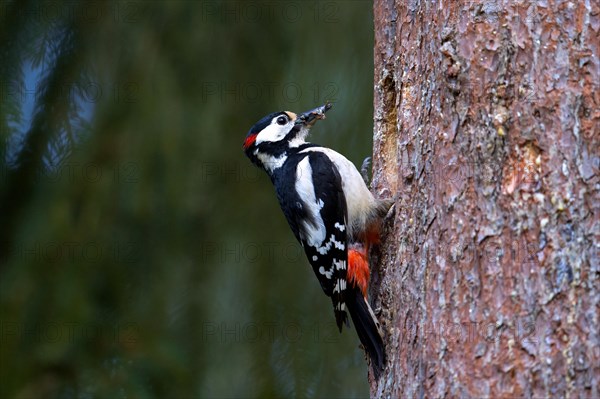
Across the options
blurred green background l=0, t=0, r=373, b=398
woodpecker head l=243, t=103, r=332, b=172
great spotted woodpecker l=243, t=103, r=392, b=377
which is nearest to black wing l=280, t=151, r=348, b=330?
great spotted woodpecker l=243, t=103, r=392, b=377

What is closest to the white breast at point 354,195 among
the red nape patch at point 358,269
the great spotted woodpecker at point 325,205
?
the great spotted woodpecker at point 325,205

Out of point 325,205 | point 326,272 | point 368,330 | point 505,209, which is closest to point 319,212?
point 325,205

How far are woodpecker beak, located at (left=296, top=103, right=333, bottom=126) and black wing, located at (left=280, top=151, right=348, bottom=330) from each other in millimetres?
267

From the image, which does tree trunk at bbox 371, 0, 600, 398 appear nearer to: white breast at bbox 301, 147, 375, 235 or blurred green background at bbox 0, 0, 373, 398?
white breast at bbox 301, 147, 375, 235

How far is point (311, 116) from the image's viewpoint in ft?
13.9

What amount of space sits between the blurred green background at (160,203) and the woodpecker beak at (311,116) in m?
0.35

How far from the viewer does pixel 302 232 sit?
390 centimetres

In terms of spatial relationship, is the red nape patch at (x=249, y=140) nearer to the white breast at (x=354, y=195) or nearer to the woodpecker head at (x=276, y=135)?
the woodpecker head at (x=276, y=135)

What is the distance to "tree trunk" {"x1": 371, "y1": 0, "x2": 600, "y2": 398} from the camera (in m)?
2.56

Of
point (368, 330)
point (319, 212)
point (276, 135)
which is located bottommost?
point (368, 330)

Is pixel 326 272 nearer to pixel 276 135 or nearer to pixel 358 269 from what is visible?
pixel 358 269

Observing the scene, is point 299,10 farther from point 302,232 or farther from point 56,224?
point 56,224

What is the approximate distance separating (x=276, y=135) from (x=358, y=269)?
92 centimetres

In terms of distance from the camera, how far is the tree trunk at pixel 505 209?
256 cm
